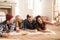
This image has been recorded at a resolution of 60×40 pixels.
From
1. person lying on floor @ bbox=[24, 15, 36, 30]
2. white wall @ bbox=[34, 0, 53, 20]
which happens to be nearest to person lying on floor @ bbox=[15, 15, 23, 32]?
person lying on floor @ bbox=[24, 15, 36, 30]

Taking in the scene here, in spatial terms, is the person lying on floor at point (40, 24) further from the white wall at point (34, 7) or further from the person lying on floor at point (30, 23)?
the white wall at point (34, 7)

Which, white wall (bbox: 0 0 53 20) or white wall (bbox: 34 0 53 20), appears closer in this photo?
white wall (bbox: 0 0 53 20)

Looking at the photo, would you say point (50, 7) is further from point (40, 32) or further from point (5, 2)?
point (40, 32)

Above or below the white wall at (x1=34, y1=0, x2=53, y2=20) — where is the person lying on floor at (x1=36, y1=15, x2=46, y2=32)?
below

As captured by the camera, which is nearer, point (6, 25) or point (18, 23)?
point (6, 25)

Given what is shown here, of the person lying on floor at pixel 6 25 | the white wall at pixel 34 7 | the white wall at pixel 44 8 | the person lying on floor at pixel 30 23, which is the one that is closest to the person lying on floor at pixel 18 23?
the person lying on floor at pixel 30 23

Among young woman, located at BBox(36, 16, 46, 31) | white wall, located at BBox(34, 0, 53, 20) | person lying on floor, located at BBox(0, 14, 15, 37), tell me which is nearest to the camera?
person lying on floor, located at BBox(0, 14, 15, 37)

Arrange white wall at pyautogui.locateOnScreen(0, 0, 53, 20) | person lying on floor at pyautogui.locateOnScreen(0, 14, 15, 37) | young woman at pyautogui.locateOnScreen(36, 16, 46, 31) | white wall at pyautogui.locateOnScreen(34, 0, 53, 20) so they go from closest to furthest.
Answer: person lying on floor at pyautogui.locateOnScreen(0, 14, 15, 37)
young woman at pyautogui.locateOnScreen(36, 16, 46, 31)
white wall at pyautogui.locateOnScreen(0, 0, 53, 20)
white wall at pyautogui.locateOnScreen(34, 0, 53, 20)

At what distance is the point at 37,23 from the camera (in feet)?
13.8

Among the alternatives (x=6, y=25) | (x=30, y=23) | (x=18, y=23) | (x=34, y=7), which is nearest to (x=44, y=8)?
(x=34, y=7)

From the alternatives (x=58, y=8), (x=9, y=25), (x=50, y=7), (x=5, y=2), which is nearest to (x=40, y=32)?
(x=9, y=25)

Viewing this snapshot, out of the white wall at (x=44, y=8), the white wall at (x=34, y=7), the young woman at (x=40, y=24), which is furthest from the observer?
the white wall at (x=44, y=8)

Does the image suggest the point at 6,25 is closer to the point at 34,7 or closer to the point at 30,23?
the point at 30,23

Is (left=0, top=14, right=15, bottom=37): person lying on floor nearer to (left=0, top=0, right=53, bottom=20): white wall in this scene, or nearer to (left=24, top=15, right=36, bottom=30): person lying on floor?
(left=24, top=15, right=36, bottom=30): person lying on floor
